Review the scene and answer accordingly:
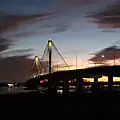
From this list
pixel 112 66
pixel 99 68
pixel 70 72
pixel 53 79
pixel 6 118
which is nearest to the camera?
pixel 6 118

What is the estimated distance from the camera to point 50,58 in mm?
126438

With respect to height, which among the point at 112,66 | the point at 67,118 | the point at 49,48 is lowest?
the point at 67,118

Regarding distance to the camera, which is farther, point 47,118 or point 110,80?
point 110,80

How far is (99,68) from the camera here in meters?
102

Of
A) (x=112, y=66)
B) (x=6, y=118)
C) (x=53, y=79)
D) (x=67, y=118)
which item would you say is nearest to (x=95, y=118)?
(x=67, y=118)

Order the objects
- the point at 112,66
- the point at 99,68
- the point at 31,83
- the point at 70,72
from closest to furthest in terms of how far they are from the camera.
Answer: the point at 112,66 → the point at 99,68 → the point at 70,72 → the point at 31,83

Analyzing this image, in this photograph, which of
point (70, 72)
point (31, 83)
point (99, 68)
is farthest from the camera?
point (31, 83)

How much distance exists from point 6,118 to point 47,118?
352 cm

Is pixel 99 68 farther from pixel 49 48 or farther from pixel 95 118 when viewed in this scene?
pixel 95 118

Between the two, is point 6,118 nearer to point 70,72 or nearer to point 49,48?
point 70,72

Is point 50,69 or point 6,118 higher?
point 50,69

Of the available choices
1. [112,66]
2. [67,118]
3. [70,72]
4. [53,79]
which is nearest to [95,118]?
[67,118]

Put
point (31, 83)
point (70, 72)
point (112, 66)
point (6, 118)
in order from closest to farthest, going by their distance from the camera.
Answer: point (6, 118) < point (112, 66) < point (70, 72) < point (31, 83)

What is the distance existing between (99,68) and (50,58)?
28.3 metres
